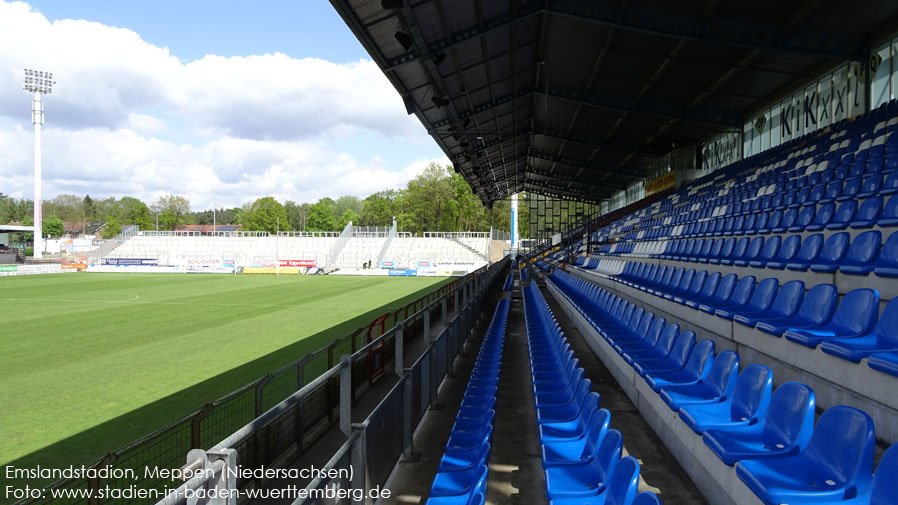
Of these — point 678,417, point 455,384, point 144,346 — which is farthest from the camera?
point 144,346

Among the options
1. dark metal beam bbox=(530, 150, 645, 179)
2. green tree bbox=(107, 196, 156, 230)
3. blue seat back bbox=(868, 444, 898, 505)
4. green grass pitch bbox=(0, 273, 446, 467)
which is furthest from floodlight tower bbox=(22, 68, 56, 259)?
blue seat back bbox=(868, 444, 898, 505)

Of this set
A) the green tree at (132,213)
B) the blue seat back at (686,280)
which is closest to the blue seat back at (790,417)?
the blue seat back at (686,280)

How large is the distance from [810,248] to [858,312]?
2163 millimetres

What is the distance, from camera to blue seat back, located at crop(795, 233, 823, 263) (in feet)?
16.1

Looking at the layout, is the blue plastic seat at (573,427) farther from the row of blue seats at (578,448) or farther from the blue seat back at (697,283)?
the blue seat back at (697,283)

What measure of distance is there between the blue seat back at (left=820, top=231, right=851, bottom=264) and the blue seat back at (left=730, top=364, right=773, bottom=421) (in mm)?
2523

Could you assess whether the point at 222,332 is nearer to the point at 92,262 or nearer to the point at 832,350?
the point at 832,350

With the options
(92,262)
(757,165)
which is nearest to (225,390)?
(757,165)

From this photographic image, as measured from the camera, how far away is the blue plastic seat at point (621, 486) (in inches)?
77.9

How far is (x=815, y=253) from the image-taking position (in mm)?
4902

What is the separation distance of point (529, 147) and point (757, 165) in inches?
574

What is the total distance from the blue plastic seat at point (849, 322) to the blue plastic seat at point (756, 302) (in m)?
0.89

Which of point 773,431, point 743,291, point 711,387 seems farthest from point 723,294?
point 773,431

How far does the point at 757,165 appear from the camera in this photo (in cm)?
1336
